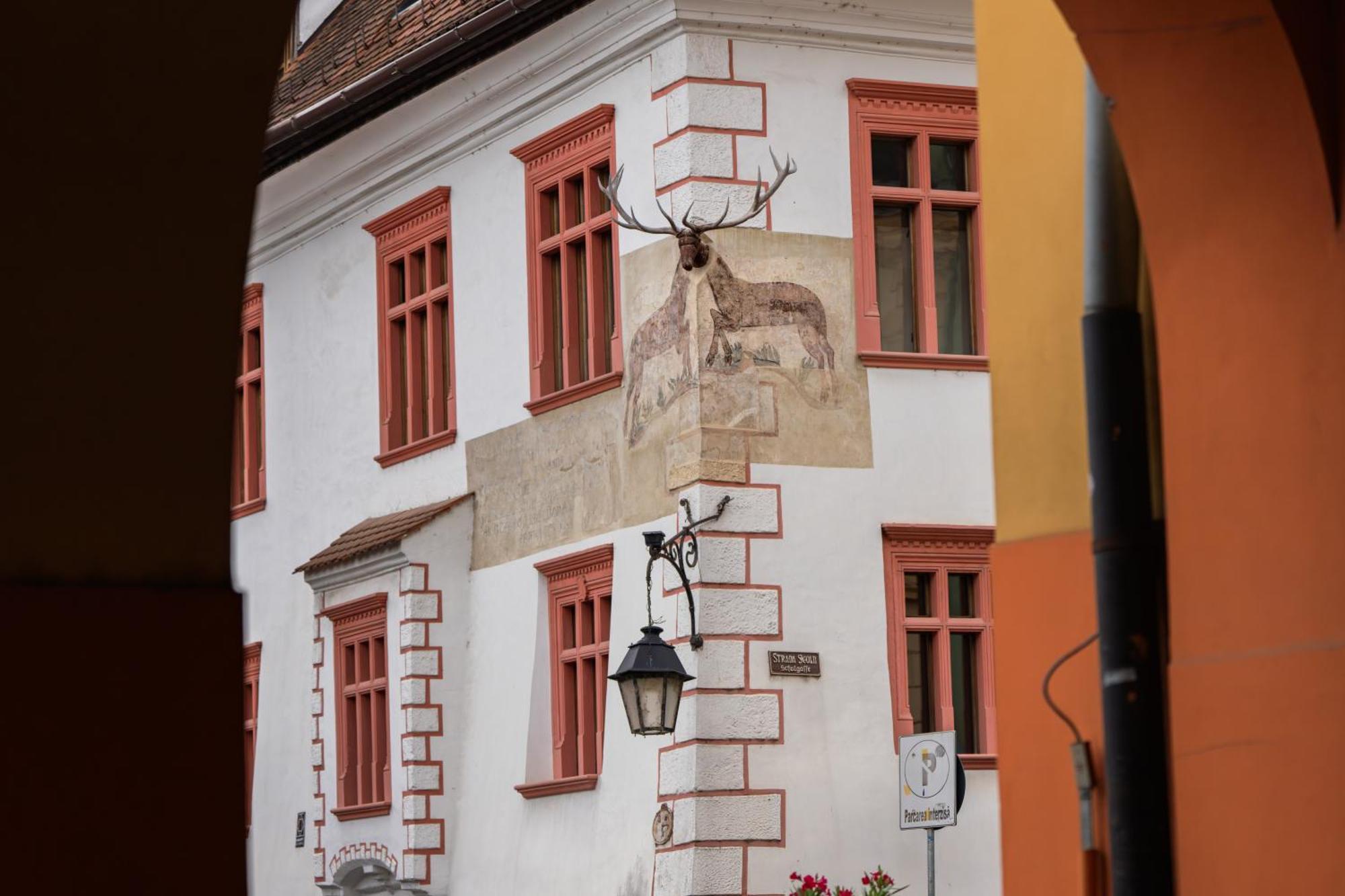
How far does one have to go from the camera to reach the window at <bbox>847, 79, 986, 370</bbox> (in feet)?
59.6

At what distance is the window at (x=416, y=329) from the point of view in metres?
21.1

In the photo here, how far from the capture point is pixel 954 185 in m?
18.7

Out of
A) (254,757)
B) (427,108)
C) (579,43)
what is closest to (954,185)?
(579,43)

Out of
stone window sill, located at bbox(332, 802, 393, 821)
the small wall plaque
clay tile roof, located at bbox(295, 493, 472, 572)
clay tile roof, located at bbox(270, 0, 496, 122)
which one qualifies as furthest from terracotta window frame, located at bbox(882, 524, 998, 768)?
clay tile roof, located at bbox(270, 0, 496, 122)

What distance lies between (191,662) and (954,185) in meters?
15.7

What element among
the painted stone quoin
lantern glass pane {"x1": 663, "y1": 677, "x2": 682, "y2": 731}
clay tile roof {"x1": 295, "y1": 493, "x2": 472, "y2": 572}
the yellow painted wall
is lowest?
lantern glass pane {"x1": 663, "y1": 677, "x2": 682, "y2": 731}

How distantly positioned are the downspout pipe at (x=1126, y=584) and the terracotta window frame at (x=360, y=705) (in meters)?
15.8

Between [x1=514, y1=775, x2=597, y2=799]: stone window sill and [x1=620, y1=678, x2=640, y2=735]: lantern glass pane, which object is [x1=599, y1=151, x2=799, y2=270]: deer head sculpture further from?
[x1=514, y1=775, x2=597, y2=799]: stone window sill

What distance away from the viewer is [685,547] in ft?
56.8

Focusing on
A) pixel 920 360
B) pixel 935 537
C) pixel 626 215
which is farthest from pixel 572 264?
pixel 935 537

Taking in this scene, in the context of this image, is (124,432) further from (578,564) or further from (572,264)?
(572,264)

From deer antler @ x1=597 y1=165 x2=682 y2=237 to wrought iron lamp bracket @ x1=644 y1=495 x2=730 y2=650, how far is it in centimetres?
199

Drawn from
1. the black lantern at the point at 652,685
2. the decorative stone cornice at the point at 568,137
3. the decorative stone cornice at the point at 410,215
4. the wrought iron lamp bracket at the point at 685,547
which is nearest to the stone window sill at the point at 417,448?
the decorative stone cornice at the point at 410,215

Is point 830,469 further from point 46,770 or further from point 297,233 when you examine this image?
point 46,770
